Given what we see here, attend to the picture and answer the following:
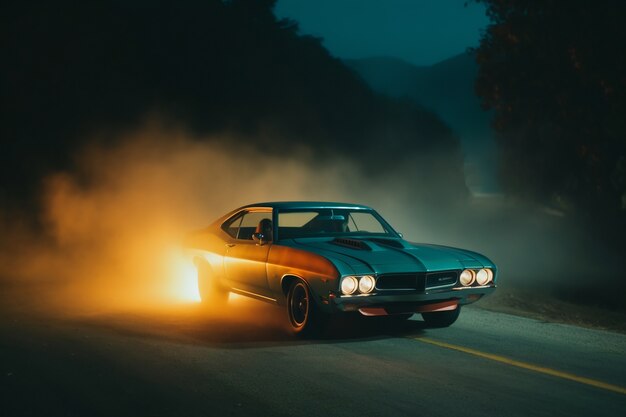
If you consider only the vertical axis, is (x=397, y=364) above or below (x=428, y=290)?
below

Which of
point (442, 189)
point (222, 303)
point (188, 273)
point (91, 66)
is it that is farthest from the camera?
point (442, 189)

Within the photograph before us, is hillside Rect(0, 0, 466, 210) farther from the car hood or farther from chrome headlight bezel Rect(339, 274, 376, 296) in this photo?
chrome headlight bezel Rect(339, 274, 376, 296)

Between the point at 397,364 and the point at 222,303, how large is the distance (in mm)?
3839

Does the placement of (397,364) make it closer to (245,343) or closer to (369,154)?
(245,343)

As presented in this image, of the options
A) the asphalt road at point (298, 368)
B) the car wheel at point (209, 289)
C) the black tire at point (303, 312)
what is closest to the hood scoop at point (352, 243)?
the black tire at point (303, 312)

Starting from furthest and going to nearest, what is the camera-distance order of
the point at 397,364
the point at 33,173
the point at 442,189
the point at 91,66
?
1. the point at 442,189
2. the point at 91,66
3. the point at 33,173
4. the point at 397,364

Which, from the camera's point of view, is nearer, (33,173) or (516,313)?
(516,313)

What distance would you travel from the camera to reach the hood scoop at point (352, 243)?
8148 mm

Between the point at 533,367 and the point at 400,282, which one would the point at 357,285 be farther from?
the point at 533,367

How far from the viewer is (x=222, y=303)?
1015 centimetres

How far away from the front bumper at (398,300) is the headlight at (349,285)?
6 cm

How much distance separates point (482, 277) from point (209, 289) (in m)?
3.62

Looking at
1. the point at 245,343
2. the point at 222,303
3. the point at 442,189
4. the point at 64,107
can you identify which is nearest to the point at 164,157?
the point at 64,107

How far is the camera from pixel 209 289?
10.2m
